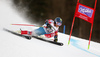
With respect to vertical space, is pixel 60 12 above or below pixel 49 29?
above

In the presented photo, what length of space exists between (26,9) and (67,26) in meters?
4.15

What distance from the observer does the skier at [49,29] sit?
10.5ft

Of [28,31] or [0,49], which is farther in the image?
[28,31]

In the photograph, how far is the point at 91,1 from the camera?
5.16 meters

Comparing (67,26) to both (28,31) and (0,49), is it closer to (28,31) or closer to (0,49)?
(28,31)

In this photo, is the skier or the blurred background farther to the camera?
the blurred background

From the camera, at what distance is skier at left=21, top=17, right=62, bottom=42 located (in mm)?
3201

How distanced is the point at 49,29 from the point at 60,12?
3641mm

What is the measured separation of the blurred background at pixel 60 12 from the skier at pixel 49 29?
2.41m

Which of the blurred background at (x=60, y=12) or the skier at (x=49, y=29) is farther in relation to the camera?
the blurred background at (x=60, y=12)

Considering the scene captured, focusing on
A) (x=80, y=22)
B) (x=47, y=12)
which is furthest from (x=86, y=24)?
(x=47, y=12)

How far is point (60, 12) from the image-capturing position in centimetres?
690

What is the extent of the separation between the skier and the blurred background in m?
2.41

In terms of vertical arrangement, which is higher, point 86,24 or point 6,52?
point 86,24
